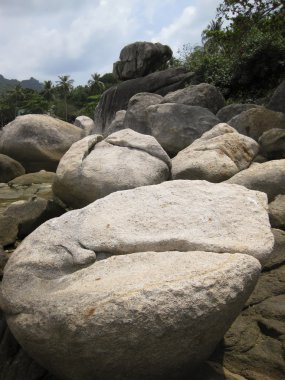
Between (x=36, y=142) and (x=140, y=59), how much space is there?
1297 cm

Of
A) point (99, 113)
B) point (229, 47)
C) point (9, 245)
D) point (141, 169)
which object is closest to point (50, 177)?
point (141, 169)

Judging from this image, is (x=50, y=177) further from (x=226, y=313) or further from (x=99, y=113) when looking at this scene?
(x=99, y=113)

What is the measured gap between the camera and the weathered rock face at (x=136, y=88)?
23.5 meters

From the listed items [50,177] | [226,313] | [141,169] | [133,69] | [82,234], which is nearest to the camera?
[226,313]

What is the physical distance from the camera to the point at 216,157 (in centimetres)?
893

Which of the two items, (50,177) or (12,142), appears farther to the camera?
(12,142)

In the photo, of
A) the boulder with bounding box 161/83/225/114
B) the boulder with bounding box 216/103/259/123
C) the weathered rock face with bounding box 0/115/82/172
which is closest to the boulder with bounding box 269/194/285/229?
the boulder with bounding box 216/103/259/123

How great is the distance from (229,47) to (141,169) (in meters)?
9.36

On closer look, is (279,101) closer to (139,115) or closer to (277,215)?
(139,115)

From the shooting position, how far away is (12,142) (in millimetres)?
14523

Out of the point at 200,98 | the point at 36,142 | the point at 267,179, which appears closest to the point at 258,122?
the point at 200,98

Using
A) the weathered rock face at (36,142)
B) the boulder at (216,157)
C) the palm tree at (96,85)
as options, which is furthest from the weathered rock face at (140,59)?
the palm tree at (96,85)

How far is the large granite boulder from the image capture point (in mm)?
3434

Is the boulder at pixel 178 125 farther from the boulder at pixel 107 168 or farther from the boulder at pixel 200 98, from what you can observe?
the boulder at pixel 107 168
